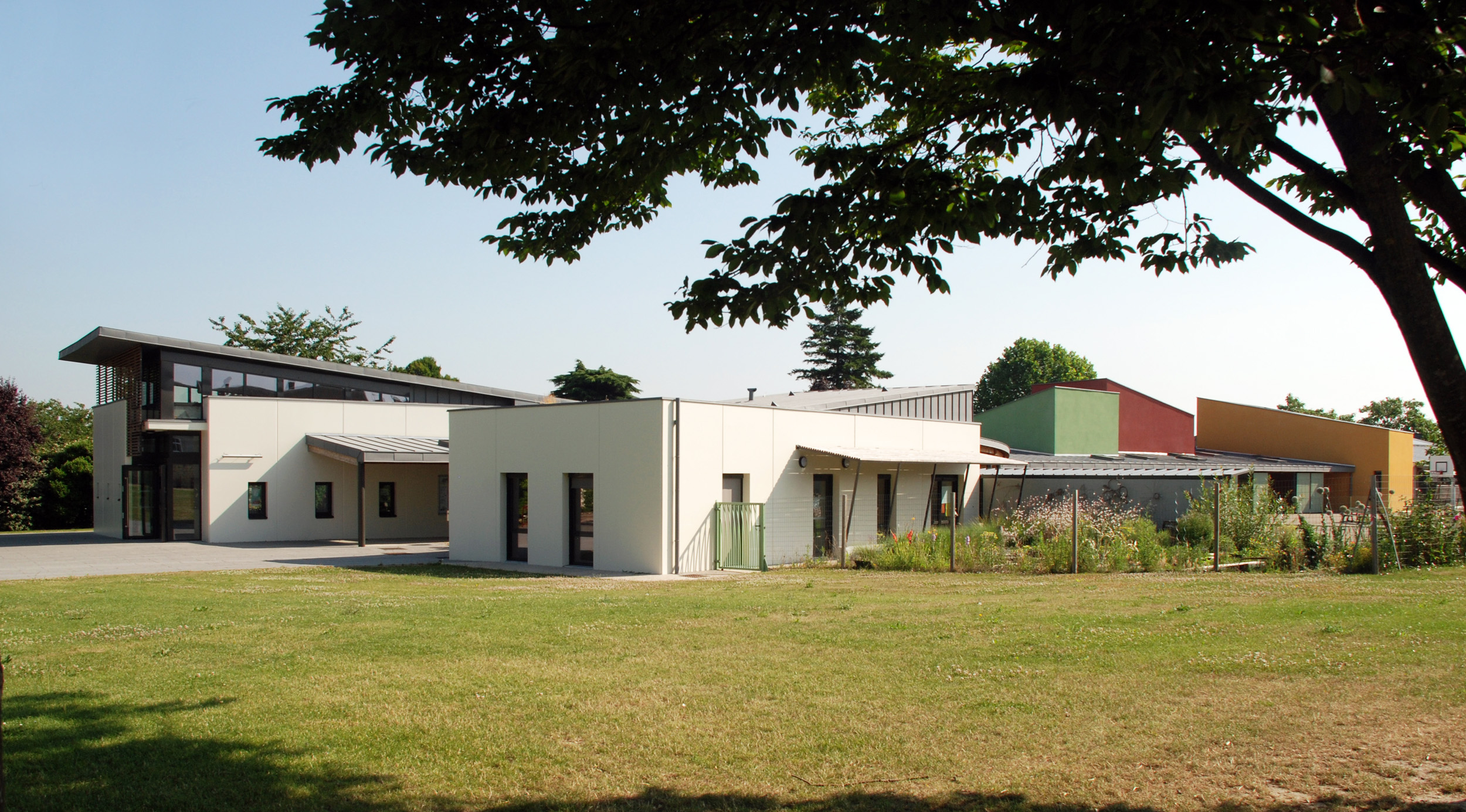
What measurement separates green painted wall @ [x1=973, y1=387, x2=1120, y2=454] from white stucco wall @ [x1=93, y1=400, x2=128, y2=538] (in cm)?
2869

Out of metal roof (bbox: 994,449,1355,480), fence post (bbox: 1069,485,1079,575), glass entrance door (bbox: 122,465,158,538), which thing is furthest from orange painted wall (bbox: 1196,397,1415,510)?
glass entrance door (bbox: 122,465,158,538)

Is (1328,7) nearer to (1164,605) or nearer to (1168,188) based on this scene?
(1168,188)

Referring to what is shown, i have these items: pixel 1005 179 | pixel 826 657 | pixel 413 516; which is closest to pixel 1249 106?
pixel 1005 179

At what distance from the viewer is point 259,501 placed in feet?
95.8

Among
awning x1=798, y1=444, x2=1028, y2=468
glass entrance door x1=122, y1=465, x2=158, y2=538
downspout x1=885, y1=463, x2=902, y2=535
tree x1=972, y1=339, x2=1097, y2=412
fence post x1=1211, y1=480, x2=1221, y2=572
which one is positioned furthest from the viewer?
tree x1=972, y1=339, x2=1097, y2=412

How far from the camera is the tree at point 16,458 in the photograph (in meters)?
37.8

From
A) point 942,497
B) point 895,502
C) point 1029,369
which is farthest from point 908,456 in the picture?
point 1029,369

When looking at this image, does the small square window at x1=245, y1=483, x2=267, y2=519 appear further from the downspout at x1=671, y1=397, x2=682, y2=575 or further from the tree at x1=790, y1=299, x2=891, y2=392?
the tree at x1=790, y1=299, x2=891, y2=392

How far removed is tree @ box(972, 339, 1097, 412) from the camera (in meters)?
86.5

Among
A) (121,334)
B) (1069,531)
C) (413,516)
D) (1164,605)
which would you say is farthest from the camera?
(413,516)

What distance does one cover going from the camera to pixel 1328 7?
521 cm

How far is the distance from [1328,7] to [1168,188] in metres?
1.14

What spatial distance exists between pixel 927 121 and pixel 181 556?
72.2 ft

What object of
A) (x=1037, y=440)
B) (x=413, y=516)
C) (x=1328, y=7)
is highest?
(x=1328, y=7)
